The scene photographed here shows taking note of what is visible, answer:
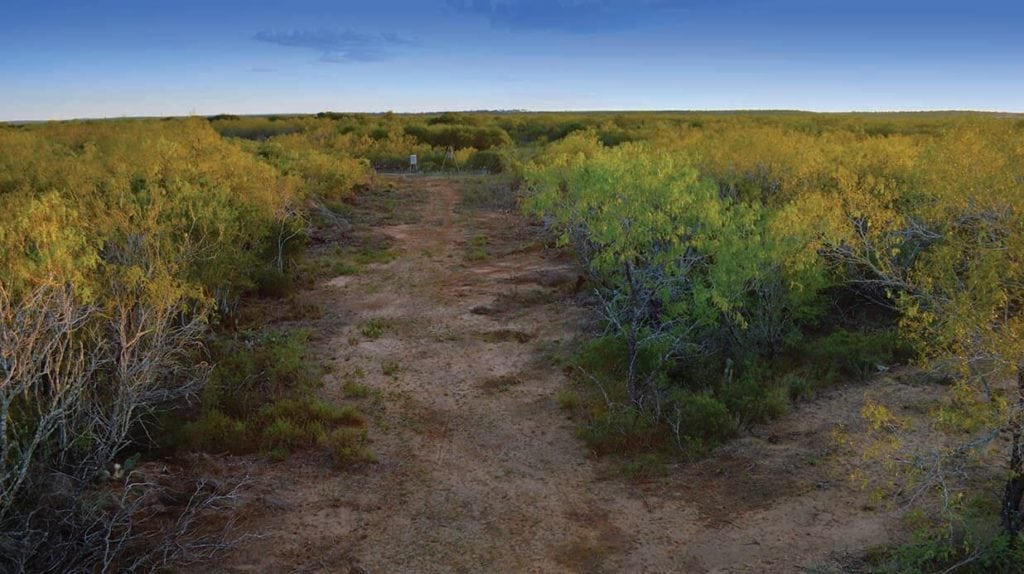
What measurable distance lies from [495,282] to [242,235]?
16.3 ft

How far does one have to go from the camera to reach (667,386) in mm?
9094

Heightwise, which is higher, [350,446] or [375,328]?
[375,328]

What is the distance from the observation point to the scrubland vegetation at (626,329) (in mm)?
5473

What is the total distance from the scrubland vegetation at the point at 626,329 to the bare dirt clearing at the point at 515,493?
343 mm

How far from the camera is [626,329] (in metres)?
9.02

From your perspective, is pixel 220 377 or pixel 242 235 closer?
pixel 220 377

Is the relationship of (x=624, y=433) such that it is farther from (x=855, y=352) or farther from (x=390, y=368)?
(x=390, y=368)

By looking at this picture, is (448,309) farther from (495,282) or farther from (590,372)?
(590,372)

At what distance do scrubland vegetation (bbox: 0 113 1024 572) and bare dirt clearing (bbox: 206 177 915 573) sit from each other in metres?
0.34

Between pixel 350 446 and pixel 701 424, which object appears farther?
pixel 701 424

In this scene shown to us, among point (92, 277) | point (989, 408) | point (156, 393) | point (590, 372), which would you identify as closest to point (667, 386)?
→ point (590, 372)

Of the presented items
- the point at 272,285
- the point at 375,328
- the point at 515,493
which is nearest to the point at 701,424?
the point at 515,493

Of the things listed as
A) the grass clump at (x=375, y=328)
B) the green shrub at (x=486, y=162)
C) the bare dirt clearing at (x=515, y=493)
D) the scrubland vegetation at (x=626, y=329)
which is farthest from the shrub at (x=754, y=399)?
the green shrub at (x=486, y=162)

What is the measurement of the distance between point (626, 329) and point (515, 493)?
2.77 metres
